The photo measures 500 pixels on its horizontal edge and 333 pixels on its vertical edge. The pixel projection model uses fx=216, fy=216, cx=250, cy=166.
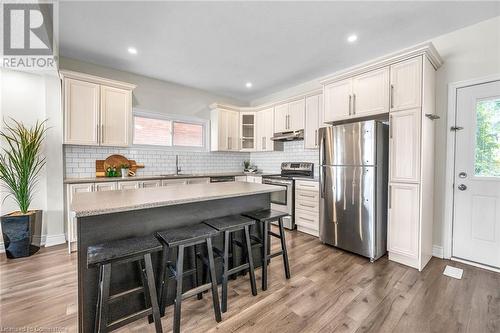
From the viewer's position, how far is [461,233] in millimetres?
2699

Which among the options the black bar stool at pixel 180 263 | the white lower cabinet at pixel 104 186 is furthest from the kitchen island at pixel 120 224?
the white lower cabinet at pixel 104 186

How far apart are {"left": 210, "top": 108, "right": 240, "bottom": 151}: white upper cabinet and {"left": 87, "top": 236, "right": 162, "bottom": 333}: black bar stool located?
3479mm

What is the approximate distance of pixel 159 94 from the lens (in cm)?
432

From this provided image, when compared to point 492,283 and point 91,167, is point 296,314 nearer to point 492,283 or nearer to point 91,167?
point 492,283

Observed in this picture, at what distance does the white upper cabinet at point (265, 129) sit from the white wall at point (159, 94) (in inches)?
45.7

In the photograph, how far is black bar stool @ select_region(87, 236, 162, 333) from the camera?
132 cm

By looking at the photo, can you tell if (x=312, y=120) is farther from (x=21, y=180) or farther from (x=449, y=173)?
(x=21, y=180)

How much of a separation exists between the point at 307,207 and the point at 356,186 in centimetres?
108

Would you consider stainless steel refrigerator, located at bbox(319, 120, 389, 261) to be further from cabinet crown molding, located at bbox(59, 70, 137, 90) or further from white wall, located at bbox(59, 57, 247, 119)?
cabinet crown molding, located at bbox(59, 70, 137, 90)

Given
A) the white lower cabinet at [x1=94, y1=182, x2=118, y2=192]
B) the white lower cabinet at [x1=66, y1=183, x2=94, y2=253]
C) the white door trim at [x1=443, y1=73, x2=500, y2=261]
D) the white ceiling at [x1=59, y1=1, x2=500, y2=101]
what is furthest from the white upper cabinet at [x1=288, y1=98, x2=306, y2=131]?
the white lower cabinet at [x1=66, y1=183, x2=94, y2=253]

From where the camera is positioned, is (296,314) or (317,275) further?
(317,275)

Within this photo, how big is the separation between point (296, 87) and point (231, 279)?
12.9ft

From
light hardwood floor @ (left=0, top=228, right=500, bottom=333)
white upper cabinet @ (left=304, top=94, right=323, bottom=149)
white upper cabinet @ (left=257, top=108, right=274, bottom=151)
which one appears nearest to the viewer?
light hardwood floor @ (left=0, top=228, right=500, bottom=333)

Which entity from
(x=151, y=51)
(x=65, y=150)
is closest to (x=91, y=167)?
(x=65, y=150)
